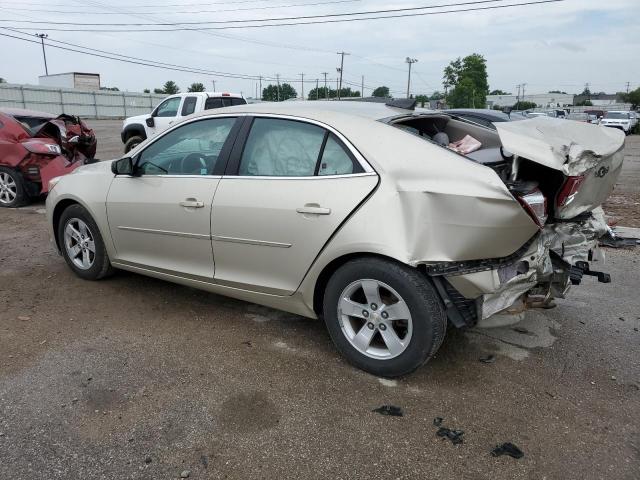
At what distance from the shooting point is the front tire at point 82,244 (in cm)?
460

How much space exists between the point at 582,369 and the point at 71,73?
68892 millimetres

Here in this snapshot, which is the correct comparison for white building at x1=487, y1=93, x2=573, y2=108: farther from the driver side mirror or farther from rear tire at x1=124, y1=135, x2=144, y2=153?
the driver side mirror

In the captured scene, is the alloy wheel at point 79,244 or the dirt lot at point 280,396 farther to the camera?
the alloy wheel at point 79,244

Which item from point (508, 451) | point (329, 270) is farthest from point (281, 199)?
point (508, 451)

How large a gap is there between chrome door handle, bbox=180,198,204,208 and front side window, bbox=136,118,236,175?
0.23 metres

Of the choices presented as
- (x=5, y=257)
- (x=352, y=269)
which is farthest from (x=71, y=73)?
(x=352, y=269)

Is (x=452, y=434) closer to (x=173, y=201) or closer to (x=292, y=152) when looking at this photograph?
(x=292, y=152)

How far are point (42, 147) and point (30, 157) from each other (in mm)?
245

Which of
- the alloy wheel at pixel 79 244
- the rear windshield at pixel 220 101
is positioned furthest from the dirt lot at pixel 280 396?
the rear windshield at pixel 220 101

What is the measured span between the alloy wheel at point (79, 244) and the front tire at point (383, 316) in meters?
2.57

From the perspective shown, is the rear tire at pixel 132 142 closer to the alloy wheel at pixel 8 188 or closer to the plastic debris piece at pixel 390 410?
the alloy wheel at pixel 8 188

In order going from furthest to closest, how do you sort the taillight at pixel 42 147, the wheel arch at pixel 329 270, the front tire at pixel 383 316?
the taillight at pixel 42 147, the wheel arch at pixel 329 270, the front tire at pixel 383 316

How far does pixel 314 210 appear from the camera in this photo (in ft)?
10.4

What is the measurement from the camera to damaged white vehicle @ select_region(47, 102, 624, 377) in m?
2.87
